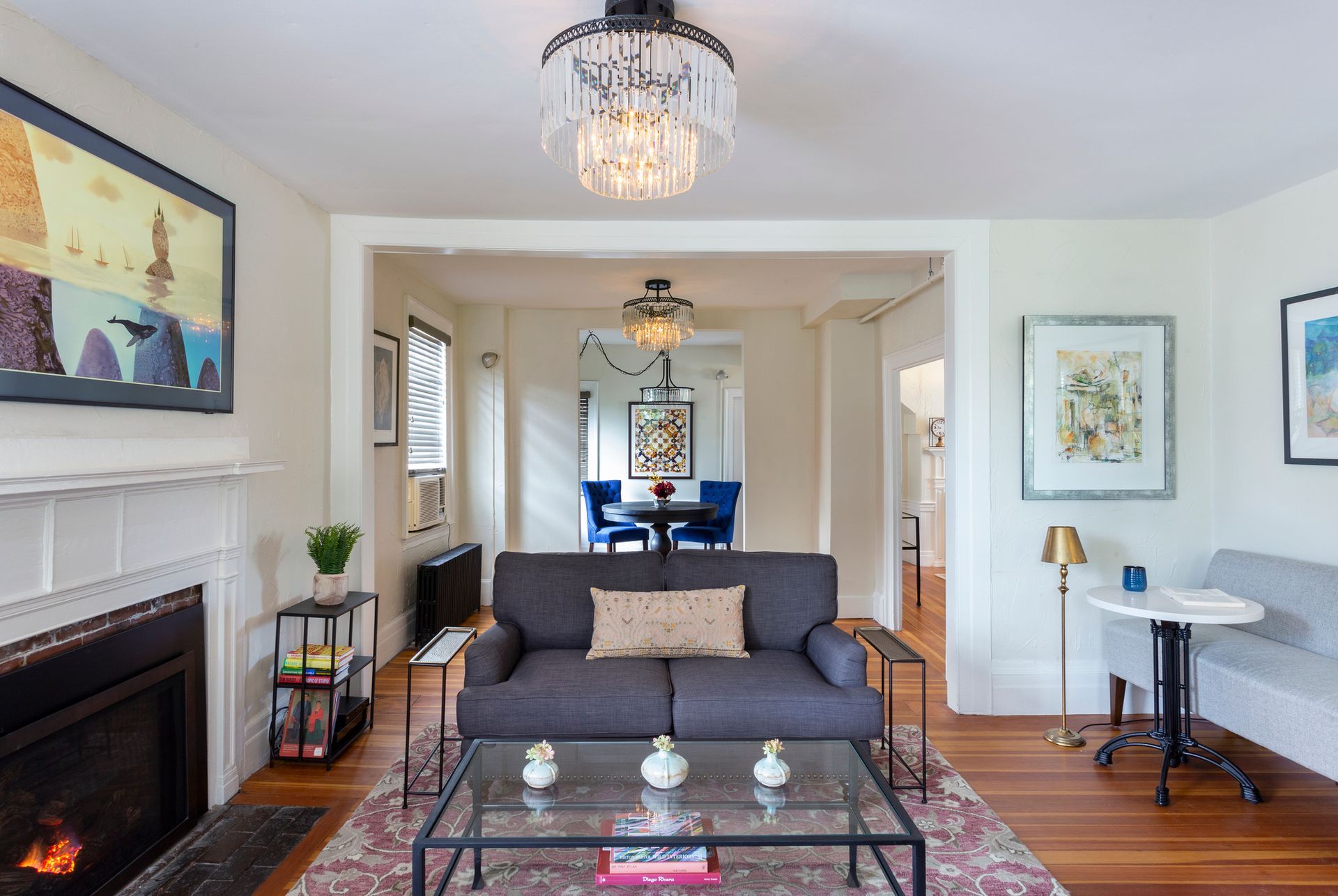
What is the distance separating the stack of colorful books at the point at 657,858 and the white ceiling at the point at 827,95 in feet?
6.77

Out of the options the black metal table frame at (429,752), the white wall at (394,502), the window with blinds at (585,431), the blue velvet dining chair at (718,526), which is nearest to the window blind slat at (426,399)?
the white wall at (394,502)

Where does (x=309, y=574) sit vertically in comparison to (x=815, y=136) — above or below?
below

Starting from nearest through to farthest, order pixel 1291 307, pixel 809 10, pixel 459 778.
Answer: pixel 809 10 → pixel 459 778 → pixel 1291 307

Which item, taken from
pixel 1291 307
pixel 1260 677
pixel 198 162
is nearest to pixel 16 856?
pixel 198 162

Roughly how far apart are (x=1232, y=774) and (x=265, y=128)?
4.22 metres

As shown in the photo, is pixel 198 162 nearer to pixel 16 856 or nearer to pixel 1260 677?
pixel 16 856

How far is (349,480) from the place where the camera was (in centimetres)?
342

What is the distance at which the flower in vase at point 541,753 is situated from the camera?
2068 millimetres

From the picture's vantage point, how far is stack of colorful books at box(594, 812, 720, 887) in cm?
176

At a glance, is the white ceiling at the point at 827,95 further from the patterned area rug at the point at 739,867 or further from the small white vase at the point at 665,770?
the patterned area rug at the point at 739,867

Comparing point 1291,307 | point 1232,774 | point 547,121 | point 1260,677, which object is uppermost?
point 547,121

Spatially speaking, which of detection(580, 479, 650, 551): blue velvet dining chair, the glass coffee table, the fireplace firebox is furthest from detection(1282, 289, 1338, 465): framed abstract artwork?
the fireplace firebox

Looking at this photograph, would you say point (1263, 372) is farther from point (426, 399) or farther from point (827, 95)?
point (426, 399)

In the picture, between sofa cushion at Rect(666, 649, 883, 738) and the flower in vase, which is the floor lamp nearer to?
sofa cushion at Rect(666, 649, 883, 738)
